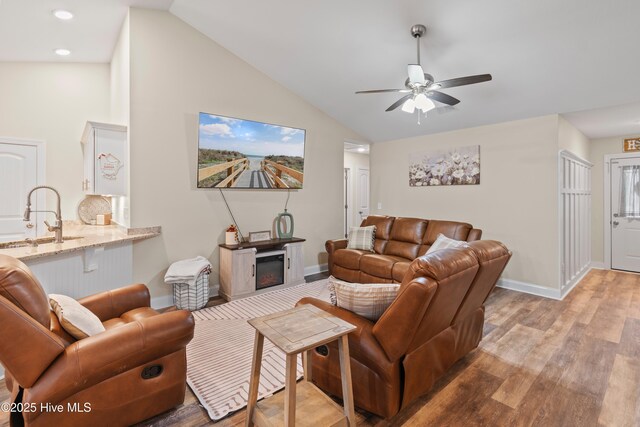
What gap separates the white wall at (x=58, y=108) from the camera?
391 centimetres

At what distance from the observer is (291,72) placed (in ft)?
14.5

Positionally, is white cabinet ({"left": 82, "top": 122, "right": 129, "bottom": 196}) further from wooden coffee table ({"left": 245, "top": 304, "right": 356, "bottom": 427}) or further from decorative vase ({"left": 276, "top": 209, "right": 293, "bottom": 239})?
wooden coffee table ({"left": 245, "top": 304, "right": 356, "bottom": 427})

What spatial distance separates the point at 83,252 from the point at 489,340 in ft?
12.5

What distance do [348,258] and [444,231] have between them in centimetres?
145

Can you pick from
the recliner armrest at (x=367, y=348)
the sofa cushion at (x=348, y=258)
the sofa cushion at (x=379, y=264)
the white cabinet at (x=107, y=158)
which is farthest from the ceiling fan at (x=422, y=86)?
the white cabinet at (x=107, y=158)

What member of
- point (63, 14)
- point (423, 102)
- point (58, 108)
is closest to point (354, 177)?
point (423, 102)

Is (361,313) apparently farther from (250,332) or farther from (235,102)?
(235,102)

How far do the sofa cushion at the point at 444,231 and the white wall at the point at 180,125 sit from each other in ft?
7.48

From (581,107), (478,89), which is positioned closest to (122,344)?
(478,89)

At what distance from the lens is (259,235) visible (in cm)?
441

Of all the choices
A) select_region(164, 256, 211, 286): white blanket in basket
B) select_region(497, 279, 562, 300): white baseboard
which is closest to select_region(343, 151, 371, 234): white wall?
select_region(497, 279, 562, 300): white baseboard

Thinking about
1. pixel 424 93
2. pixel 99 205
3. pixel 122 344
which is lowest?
pixel 122 344

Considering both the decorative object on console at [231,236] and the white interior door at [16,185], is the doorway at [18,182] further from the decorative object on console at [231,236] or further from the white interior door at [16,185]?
the decorative object on console at [231,236]

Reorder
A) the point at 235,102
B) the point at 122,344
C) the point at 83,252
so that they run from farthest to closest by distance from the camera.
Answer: the point at 235,102
the point at 83,252
the point at 122,344
